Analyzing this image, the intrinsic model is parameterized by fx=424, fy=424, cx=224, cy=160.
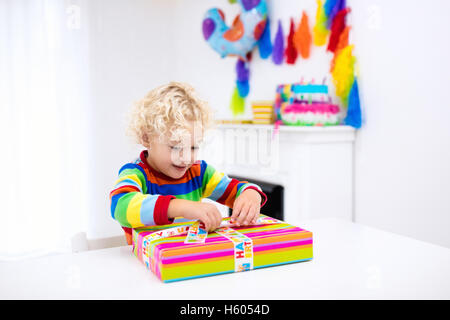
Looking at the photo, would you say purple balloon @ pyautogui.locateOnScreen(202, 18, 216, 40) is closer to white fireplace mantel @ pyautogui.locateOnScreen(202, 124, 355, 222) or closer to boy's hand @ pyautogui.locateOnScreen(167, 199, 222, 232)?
white fireplace mantel @ pyautogui.locateOnScreen(202, 124, 355, 222)

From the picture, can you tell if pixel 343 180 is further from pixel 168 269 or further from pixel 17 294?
pixel 17 294

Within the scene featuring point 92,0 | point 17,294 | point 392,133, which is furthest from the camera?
point 92,0

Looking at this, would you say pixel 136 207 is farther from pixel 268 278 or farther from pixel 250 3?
pixel 250 3

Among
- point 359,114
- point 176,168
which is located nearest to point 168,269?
point 176,168

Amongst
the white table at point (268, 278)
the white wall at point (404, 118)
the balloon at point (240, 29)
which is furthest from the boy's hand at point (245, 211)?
the balloon at point (240, 29)

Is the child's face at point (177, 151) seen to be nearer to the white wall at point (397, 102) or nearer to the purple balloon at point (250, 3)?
the white wall at point (397, 102)

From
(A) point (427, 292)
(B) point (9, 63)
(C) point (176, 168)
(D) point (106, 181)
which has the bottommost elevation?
(D) point (106, 181)

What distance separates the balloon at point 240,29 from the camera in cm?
229

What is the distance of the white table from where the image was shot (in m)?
0.61

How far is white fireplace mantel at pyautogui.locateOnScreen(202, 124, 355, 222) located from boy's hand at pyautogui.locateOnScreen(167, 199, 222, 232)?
3.69ft

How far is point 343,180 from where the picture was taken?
194 centimetres

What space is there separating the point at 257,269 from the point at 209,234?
0.33ft

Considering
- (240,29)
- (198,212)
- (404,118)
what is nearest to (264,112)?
(240,29)

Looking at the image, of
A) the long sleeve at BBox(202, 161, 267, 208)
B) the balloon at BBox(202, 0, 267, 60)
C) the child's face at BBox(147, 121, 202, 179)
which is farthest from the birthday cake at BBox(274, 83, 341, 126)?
the child's face at BBox(147, 121, 202, 179)
